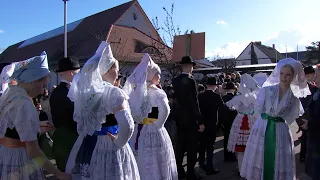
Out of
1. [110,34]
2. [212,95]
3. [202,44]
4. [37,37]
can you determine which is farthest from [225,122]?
[37,37]

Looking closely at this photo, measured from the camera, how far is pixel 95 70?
288cm

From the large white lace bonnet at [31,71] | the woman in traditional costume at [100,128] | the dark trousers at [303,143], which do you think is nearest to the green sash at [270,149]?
the woman in traditional costume at [100,128]

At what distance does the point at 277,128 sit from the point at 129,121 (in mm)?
2425

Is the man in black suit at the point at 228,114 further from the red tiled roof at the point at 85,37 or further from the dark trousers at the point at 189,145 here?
the red tiled roof at the point at 85,37

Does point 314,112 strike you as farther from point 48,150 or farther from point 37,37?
point 37,37

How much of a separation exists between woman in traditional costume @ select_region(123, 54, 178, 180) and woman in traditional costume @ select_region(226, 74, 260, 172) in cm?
162

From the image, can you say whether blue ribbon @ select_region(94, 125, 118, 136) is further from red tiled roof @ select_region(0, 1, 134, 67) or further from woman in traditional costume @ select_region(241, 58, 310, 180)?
red tiled roof @ select_region(0, 1, 134, 67)

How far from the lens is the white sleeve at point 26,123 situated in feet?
8.57

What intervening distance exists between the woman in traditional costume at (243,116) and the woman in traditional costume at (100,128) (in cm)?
323

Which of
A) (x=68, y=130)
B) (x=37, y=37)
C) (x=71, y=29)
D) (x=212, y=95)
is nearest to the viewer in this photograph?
(x=68, y=130)

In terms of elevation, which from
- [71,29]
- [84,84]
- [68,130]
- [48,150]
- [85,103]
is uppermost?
[71,29]

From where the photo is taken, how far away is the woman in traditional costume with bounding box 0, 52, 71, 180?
264 cm

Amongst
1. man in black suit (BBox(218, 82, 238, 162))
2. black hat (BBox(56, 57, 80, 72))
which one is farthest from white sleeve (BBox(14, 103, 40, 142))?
man in black suit (BBox(218, 82, 238, 162))

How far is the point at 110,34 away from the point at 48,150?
21881mm
